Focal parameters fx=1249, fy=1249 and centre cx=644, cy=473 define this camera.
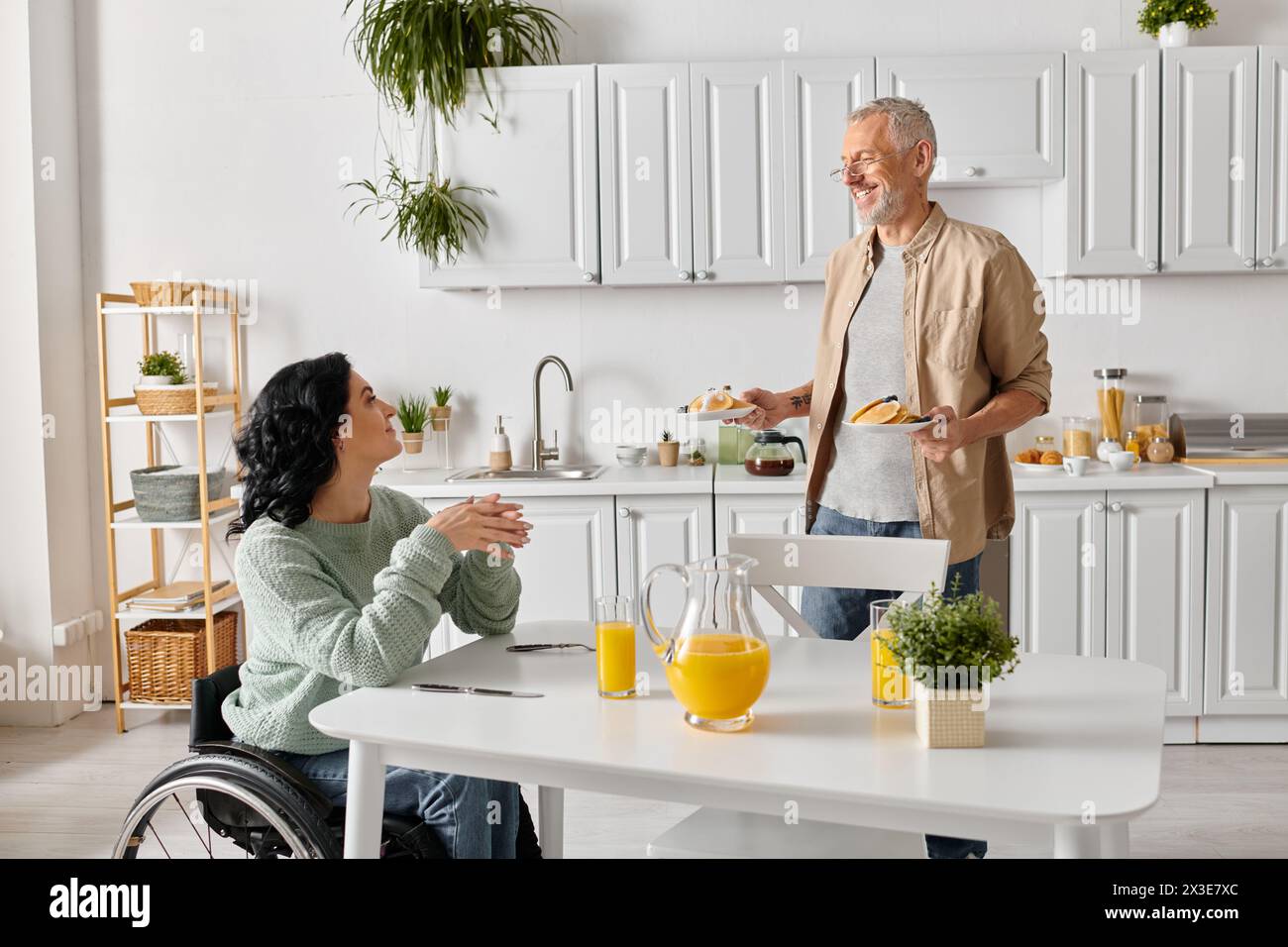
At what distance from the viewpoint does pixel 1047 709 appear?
63.8 inches

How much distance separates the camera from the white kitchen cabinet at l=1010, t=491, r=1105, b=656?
146 inches

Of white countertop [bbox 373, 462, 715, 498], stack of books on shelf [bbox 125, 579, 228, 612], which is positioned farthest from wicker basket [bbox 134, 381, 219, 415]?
Result: white countertop [bbox 373, 462, 715, 498]

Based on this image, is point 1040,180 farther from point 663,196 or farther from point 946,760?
point 946,760

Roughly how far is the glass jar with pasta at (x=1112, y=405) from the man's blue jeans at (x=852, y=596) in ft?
5.57

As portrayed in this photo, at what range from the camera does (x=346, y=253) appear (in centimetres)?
432

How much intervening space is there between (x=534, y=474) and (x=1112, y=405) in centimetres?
190

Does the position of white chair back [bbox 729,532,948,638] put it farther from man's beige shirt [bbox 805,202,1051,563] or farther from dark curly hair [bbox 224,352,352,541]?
dark curly hair [bbox 224,352,352,541]

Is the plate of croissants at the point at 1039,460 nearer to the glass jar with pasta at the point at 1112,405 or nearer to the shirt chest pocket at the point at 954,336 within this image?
the glass jar with pasta at the point at 1112,405

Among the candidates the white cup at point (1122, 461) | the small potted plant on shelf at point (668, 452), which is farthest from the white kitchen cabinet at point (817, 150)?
the white cup at point (1122, 461)

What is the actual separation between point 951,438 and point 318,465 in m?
1.18

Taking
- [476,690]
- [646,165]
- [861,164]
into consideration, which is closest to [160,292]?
[646,165]

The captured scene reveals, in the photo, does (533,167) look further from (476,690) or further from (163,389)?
(476,690)

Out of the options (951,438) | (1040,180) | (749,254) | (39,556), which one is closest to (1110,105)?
(1040,180)

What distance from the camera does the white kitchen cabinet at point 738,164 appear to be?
3.87 metres
